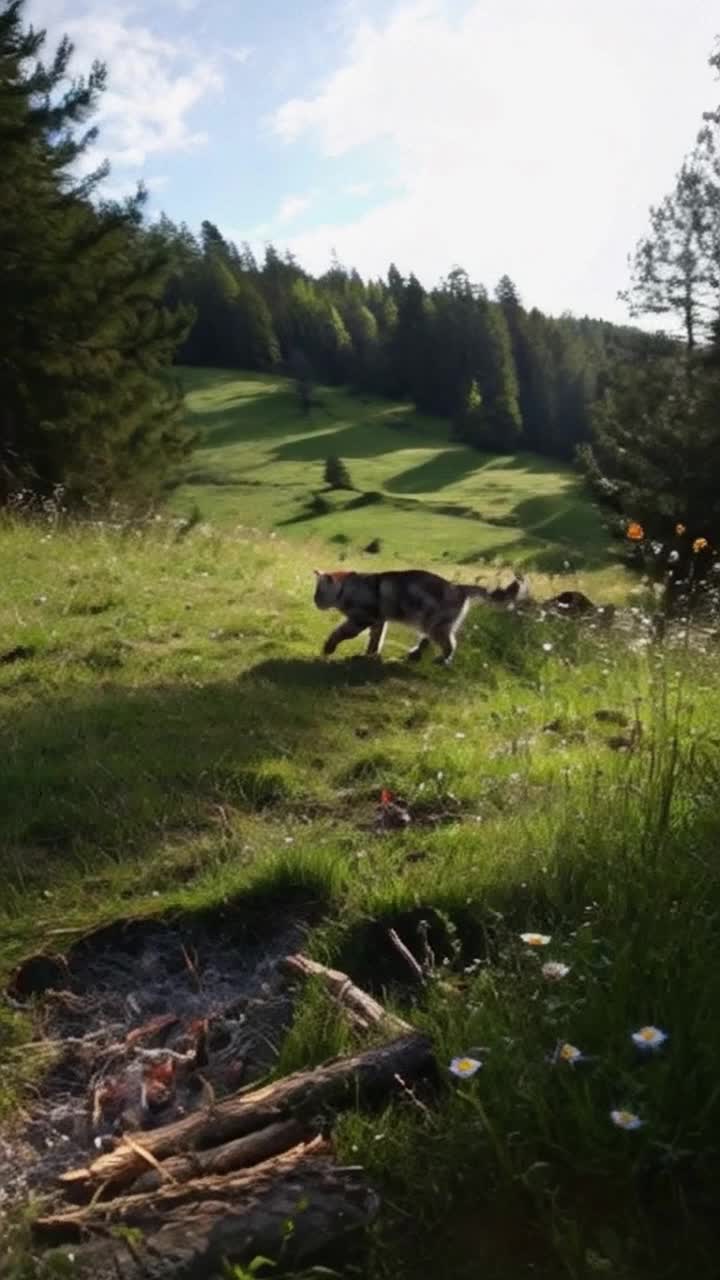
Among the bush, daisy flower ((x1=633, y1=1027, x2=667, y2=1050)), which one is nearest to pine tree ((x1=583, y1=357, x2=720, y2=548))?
daisy flower ((x1=633, y1=1027, x2=667, y2=1050))

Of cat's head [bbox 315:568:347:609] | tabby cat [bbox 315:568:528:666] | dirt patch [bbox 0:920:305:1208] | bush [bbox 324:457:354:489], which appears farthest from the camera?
bush [bbox 324:457:354:489]

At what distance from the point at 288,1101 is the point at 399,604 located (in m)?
8.50

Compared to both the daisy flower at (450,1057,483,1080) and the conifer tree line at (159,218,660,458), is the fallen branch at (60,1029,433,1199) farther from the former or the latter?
the conifer tree line at (159,218,660,458)

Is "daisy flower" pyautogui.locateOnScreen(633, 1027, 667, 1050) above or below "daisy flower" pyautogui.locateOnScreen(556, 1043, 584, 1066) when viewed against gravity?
above

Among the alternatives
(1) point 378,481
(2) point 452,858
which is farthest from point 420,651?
(1) point 378,481

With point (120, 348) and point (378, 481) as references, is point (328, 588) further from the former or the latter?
point (378, 481)

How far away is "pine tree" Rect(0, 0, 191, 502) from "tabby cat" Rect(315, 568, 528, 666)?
9.54 metres

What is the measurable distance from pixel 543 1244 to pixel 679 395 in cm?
2593

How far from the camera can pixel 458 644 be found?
11.1 metres

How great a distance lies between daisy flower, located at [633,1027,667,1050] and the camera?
265cm

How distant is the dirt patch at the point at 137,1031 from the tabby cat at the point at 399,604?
6.19m

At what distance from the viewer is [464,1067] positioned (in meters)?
2.77

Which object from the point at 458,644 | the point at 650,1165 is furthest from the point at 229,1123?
the point at 458,644

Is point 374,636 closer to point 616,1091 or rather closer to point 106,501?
point 616,1091
